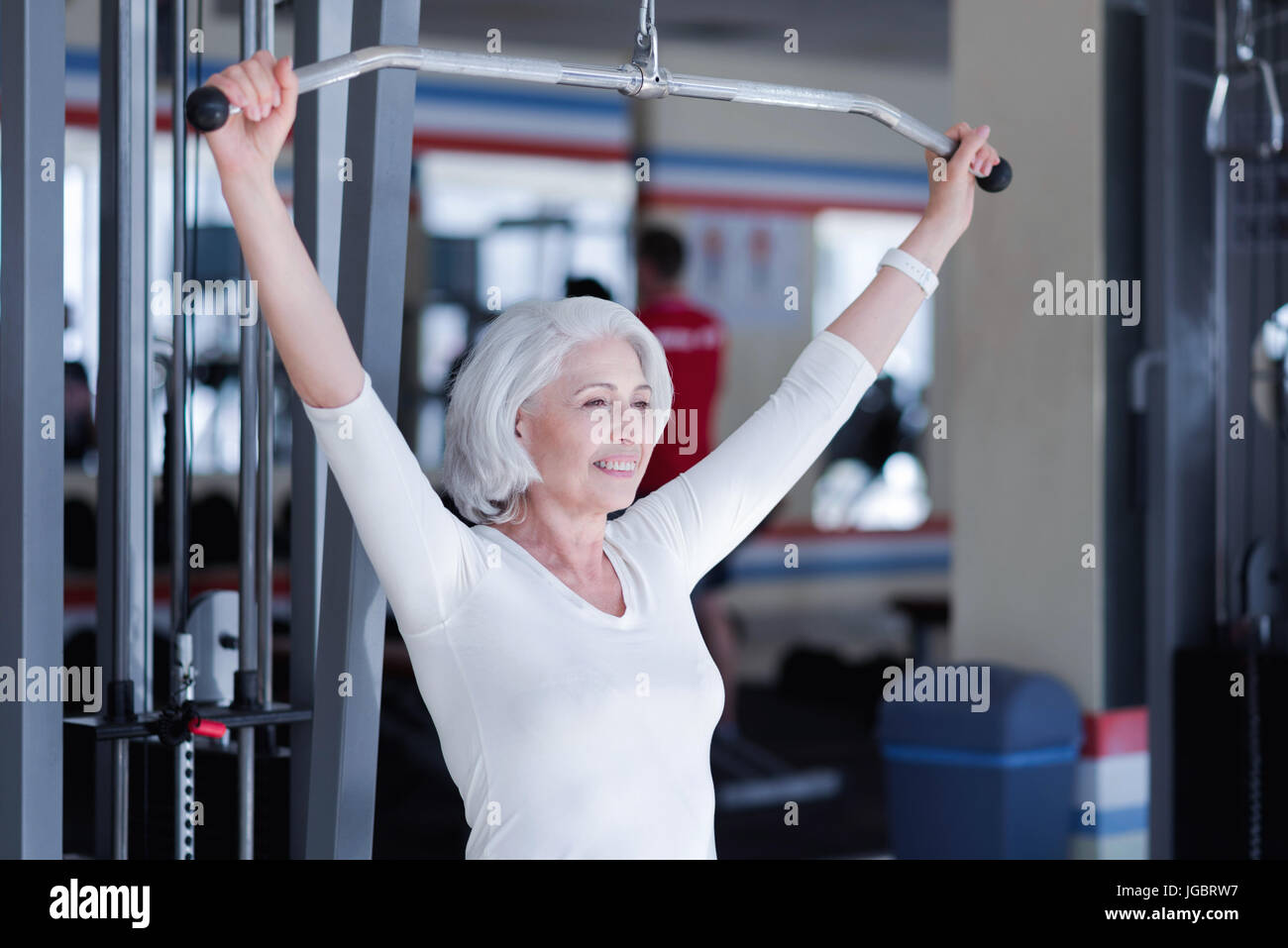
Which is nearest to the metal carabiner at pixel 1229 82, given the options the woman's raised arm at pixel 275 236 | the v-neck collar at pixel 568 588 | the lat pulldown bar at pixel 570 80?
the lat pulldown bar at pixel 570 80

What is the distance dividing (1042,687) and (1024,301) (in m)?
0.93

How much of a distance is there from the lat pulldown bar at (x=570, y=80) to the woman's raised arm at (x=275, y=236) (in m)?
0.03

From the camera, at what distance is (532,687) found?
4.75 feet

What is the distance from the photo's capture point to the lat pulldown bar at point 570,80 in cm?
119

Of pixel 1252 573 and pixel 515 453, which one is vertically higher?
pixel 515 453

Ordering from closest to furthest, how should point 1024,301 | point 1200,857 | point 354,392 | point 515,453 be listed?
point 354,392 < point 515,453 < point 1200,857 < point 1024,301

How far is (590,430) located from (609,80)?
35cm

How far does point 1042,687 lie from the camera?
325cm

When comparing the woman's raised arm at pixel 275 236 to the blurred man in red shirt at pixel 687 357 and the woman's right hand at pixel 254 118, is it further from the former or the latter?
the blurred man in red shirt at pixel 687 357

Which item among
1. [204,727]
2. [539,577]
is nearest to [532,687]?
[539,577]

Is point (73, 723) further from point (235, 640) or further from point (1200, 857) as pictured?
point (1200, 857)

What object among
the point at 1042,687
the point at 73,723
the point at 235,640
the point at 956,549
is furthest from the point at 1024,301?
the point at 73,723

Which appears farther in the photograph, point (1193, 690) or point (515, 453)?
point (1193, 690)

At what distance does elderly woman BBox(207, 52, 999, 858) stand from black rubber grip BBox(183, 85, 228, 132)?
0.45ft
